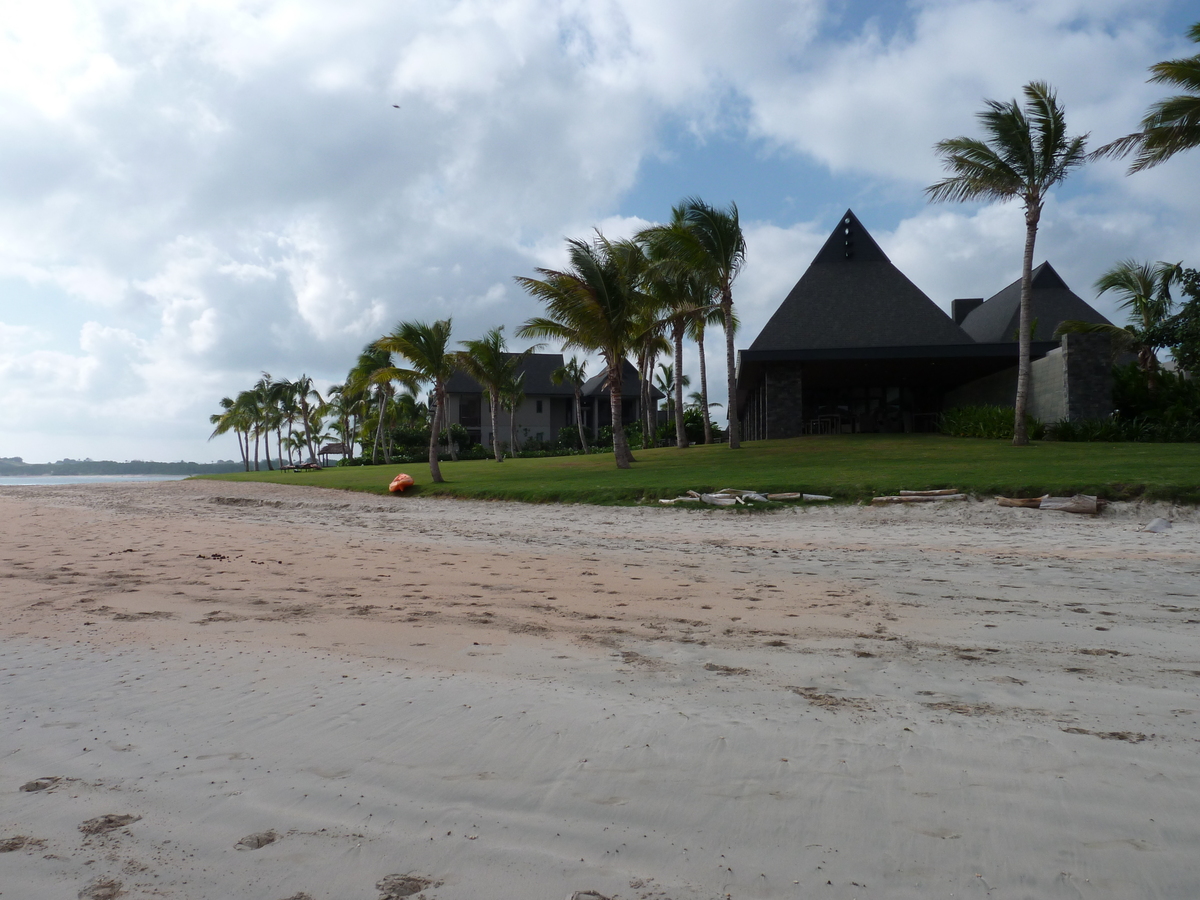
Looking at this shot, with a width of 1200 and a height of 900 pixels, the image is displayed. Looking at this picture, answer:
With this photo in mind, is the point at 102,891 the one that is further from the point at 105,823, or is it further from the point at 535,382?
the point at 535,382

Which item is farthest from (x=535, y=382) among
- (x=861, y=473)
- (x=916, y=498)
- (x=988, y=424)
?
(x=916, y=498)

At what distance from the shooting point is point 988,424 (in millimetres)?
25969

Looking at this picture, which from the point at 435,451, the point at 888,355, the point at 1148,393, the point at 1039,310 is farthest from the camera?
the point at 1039,310

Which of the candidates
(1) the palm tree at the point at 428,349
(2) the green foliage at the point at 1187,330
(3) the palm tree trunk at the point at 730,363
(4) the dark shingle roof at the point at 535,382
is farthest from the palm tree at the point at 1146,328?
(4) the dark shingle roof at the point at 535,382

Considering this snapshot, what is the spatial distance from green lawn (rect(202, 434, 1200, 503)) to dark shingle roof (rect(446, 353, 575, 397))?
29185 mm

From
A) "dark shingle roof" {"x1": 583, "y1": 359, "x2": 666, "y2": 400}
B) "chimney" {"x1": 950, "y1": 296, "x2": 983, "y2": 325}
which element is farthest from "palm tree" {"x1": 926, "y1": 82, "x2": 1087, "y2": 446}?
"dark shingle roof" {"x1": 583, "y1": 359, "x2": 666, "y2": 400}

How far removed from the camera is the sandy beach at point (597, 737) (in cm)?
211

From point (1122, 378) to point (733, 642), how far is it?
27819mm

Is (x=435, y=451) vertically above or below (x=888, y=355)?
below

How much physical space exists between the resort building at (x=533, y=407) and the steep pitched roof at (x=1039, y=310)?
80.0 ft

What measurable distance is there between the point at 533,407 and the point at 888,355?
1360 inches

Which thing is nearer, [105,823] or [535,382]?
[105,823]

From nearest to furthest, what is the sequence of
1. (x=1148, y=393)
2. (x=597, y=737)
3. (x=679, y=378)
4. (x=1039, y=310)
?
(x=597, y=737), (x=1148, y=393), (x=679, y=378), (x=1039, y=310)

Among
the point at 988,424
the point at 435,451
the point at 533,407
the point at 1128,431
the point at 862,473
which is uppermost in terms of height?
the point at 533,407
